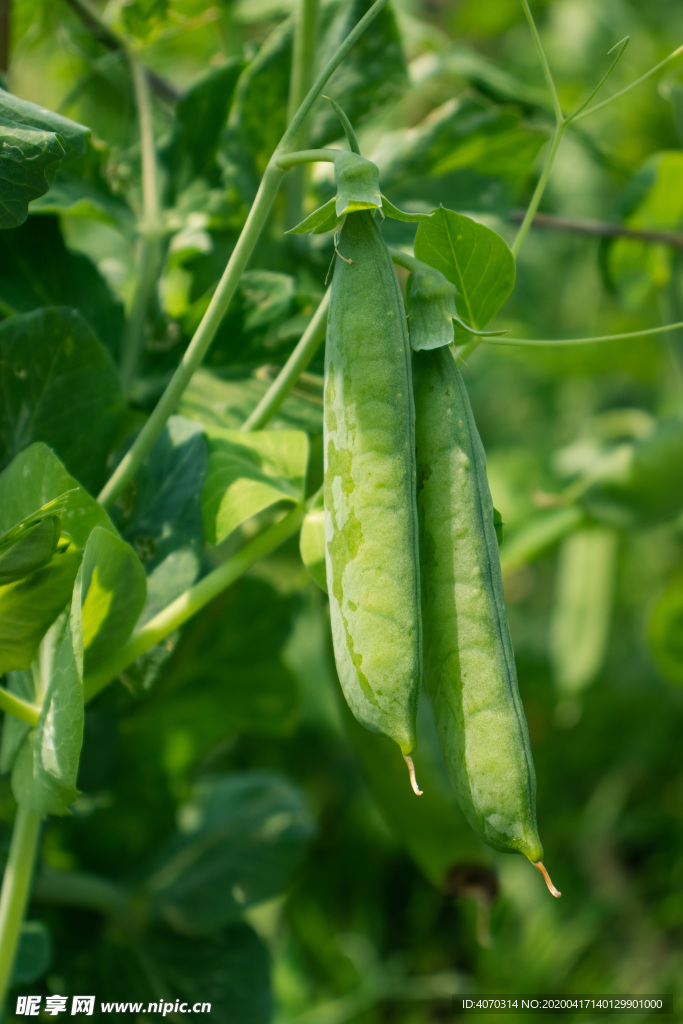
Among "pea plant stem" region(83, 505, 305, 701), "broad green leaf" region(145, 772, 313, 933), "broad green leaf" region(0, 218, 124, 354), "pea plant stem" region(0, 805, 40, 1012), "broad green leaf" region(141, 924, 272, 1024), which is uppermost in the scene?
"broad green leaf" region(0, 218, 124, 354)

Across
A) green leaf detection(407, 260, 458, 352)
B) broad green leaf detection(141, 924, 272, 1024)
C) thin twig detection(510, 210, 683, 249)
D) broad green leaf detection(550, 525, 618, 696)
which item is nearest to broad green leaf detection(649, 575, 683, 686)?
broad green leaf detection(550, 525, 618, 696)

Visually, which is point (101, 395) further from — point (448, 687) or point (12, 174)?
point (448, 687)

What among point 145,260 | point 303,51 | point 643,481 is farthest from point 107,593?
point 643,481

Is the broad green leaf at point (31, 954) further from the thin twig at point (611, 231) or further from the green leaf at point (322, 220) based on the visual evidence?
the thin twig at point (611, 231)

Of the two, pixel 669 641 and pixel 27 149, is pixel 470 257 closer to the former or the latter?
pixel 27 149

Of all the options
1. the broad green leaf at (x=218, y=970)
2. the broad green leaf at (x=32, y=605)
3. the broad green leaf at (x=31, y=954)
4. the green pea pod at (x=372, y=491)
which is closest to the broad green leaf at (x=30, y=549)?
the broad green leaf at (x=32, y=605)

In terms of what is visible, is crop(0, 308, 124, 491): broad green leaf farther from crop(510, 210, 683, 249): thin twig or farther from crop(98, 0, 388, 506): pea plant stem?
crop(510, 210, 683, 249): thin twig

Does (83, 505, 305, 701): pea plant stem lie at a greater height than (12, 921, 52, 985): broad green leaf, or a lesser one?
greater

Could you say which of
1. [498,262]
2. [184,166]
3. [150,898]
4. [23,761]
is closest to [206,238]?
[184,166]
